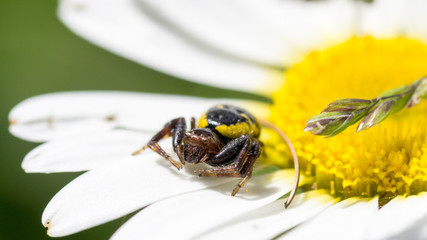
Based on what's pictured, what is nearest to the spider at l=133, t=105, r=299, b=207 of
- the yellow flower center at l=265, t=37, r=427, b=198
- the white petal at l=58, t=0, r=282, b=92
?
the yellow flower center at l=265, t=37, r=427, b=198

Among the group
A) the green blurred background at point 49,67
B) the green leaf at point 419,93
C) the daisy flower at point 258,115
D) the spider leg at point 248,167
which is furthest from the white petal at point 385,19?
the green leaf at point 419,93

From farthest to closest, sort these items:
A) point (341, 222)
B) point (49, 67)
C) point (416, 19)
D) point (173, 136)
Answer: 1. point (49, 67)
2. point (416, 19)
3. point (173, 136)
4. point (341, 222)

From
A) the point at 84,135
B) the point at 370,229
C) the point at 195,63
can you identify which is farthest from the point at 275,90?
the point at 370,229

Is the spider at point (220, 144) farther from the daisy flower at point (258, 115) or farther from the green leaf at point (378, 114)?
the green leaf at point (378, 114)

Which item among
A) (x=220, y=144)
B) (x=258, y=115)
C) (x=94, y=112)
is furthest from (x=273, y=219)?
(x=94, y=112)

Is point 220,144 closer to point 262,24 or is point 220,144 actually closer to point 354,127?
point 354,127

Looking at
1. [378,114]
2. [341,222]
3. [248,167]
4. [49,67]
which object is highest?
[49,67]
